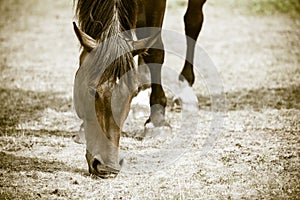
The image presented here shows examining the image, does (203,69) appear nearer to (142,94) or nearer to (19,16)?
(142,94)

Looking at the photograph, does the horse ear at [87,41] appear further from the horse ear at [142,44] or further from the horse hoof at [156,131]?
the horse hoof at [156,131]

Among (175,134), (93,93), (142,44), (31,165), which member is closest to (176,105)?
(175,134)

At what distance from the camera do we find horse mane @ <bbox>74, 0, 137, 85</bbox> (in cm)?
315

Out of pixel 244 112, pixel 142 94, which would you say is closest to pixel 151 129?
pixel 142 94

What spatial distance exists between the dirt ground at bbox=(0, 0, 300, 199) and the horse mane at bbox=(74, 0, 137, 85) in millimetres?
478

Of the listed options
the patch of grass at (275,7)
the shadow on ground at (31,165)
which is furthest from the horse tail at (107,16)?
the patch of grass at (275,7)

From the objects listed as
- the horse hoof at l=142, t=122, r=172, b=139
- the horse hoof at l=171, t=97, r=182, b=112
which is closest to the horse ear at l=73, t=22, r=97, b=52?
the horse hoof at l=142, t=122, r=172, b=139

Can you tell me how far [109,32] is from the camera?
3.28 meters

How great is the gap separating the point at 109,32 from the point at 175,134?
1555 mm

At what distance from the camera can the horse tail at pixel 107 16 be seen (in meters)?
3.34

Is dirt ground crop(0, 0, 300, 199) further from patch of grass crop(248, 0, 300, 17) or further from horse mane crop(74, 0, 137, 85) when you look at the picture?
patch of grass crop(248, 0, 300, 17)

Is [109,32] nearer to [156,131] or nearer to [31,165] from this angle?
[31,165]

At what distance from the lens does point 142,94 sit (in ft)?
17.2

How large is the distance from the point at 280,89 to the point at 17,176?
3.44 m
